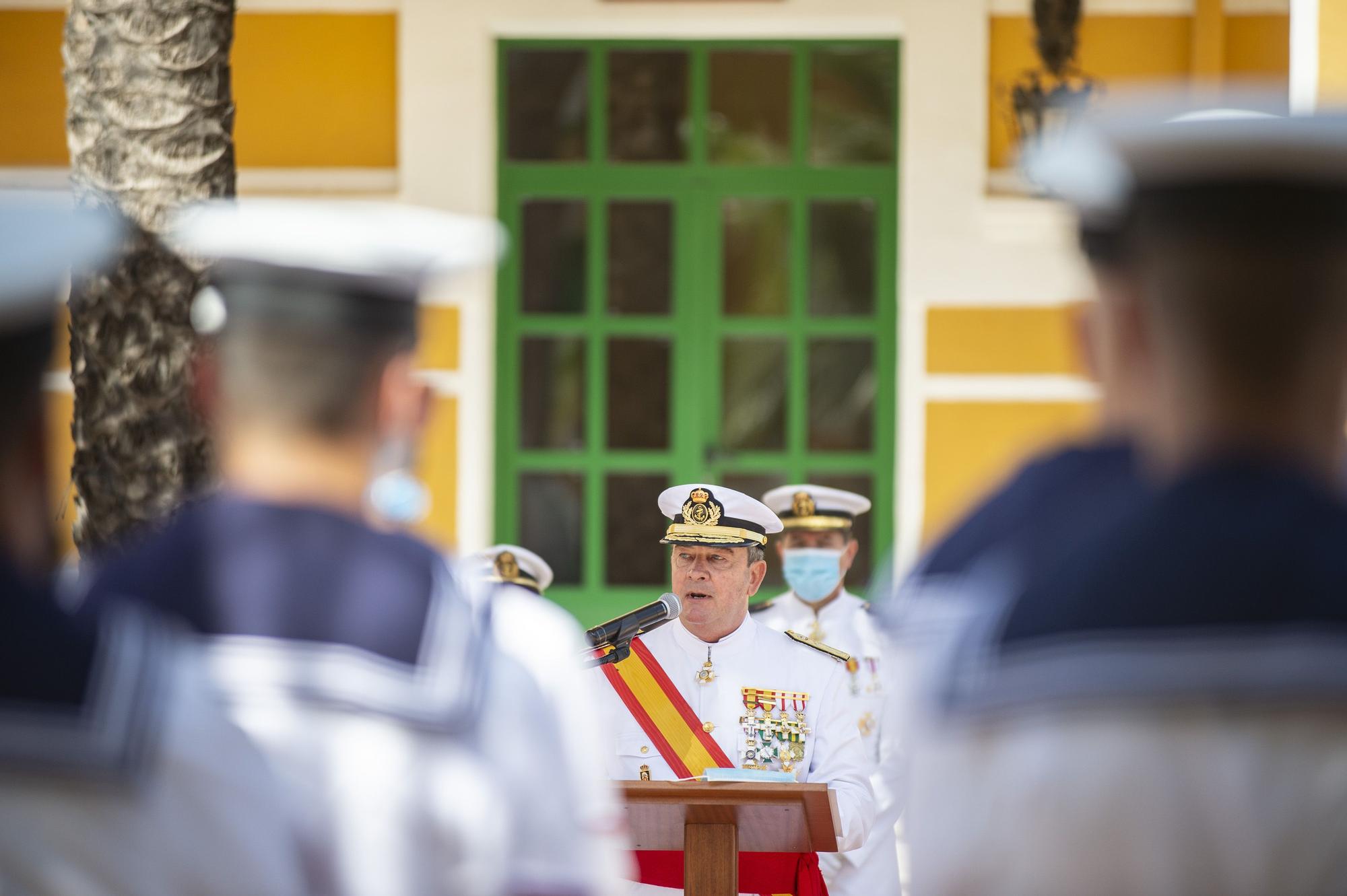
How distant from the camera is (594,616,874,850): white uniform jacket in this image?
5230 mm

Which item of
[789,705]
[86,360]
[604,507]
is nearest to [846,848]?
[789,705]

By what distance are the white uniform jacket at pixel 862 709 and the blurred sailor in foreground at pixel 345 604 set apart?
3905 mm

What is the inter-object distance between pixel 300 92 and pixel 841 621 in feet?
12.4

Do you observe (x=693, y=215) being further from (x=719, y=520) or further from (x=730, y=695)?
(x=730, y=695)

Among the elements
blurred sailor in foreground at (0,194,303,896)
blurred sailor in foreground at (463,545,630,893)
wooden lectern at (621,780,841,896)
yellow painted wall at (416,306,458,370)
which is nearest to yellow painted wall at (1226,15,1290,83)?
yellow painted wall at (416,306,458,370)

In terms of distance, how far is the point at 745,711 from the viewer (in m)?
5.47

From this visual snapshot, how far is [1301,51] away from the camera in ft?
18.9

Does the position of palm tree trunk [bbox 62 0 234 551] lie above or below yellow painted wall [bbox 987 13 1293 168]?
below

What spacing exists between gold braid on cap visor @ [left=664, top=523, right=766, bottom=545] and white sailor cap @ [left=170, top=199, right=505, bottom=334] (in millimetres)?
3902

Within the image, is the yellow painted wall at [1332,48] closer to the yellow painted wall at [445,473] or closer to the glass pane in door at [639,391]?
the glass pane in door at [639,391]

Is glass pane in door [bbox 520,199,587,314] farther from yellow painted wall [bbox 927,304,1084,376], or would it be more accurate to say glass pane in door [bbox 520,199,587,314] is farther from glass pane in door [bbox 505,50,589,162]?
yellow painted wall [bbox 927,304,1084,376]

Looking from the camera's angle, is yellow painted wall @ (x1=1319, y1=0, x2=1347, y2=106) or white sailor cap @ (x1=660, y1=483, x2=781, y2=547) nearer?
yellow painted wall @ (x1=1319, y1=0, x2=1347, y2=106)

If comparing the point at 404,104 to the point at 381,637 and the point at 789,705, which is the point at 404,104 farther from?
the point at 381,637

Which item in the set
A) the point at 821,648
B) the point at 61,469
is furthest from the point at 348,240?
the point at 61,469
